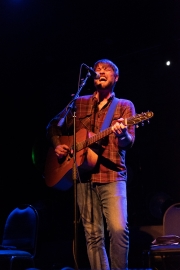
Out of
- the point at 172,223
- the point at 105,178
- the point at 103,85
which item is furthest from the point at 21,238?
the point at 103,85

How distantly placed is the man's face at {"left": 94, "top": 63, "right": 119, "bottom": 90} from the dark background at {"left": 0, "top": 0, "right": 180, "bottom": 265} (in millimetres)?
2195

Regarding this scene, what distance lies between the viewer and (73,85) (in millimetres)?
7797

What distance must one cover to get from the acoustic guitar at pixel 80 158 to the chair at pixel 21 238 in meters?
1.24

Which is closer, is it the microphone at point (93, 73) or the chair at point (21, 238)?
the microphone at point (93, 73)

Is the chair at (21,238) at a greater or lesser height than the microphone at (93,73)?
lesser

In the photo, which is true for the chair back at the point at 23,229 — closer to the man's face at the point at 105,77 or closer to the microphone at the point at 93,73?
the man's face at the point at 105,77

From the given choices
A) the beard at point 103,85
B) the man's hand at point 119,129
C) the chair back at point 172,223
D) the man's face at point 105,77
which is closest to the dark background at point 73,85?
the chair back at point 172,223

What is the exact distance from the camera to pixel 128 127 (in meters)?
3.67

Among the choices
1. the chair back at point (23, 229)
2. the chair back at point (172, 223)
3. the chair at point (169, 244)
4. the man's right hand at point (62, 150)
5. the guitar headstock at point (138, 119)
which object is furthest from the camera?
the chair back at point (172, 223)

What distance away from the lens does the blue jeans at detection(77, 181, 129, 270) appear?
11.1 ft

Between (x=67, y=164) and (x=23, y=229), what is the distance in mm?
1887

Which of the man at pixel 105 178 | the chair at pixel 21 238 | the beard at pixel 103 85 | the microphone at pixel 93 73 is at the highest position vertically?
the microphone at pixel 93 73

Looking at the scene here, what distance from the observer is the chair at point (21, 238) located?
4.86m

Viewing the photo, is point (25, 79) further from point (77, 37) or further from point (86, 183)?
point (86, 183)
